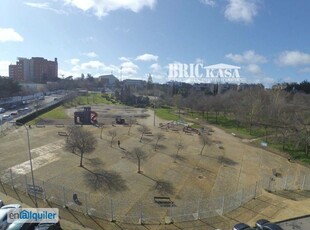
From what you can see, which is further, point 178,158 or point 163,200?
point 178,158

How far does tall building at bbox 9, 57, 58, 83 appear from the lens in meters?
141

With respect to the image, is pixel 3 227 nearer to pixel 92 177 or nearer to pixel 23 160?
pixel 92 177

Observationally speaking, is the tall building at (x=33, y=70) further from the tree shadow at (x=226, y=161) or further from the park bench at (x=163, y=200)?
the park bench at (x=163, y=200)

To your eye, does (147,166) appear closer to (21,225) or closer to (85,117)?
(21,225)

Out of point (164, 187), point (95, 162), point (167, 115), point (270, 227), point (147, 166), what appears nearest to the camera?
point (270, 227)

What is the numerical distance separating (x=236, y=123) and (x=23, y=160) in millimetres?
43798

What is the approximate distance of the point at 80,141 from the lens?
1086 inches

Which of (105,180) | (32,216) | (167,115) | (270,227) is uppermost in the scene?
(167,115)

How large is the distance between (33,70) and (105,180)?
139947 millimetres

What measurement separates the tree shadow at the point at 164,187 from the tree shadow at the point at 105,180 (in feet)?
8.82

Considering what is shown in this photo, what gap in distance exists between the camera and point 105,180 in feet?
76.7

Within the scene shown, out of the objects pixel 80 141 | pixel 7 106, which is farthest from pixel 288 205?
pixel 7 106

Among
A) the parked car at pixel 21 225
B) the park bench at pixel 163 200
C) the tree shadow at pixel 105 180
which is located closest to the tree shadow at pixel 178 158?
the tree shadow at pixel 105 180

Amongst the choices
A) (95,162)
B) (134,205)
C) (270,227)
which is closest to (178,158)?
(95,162)
